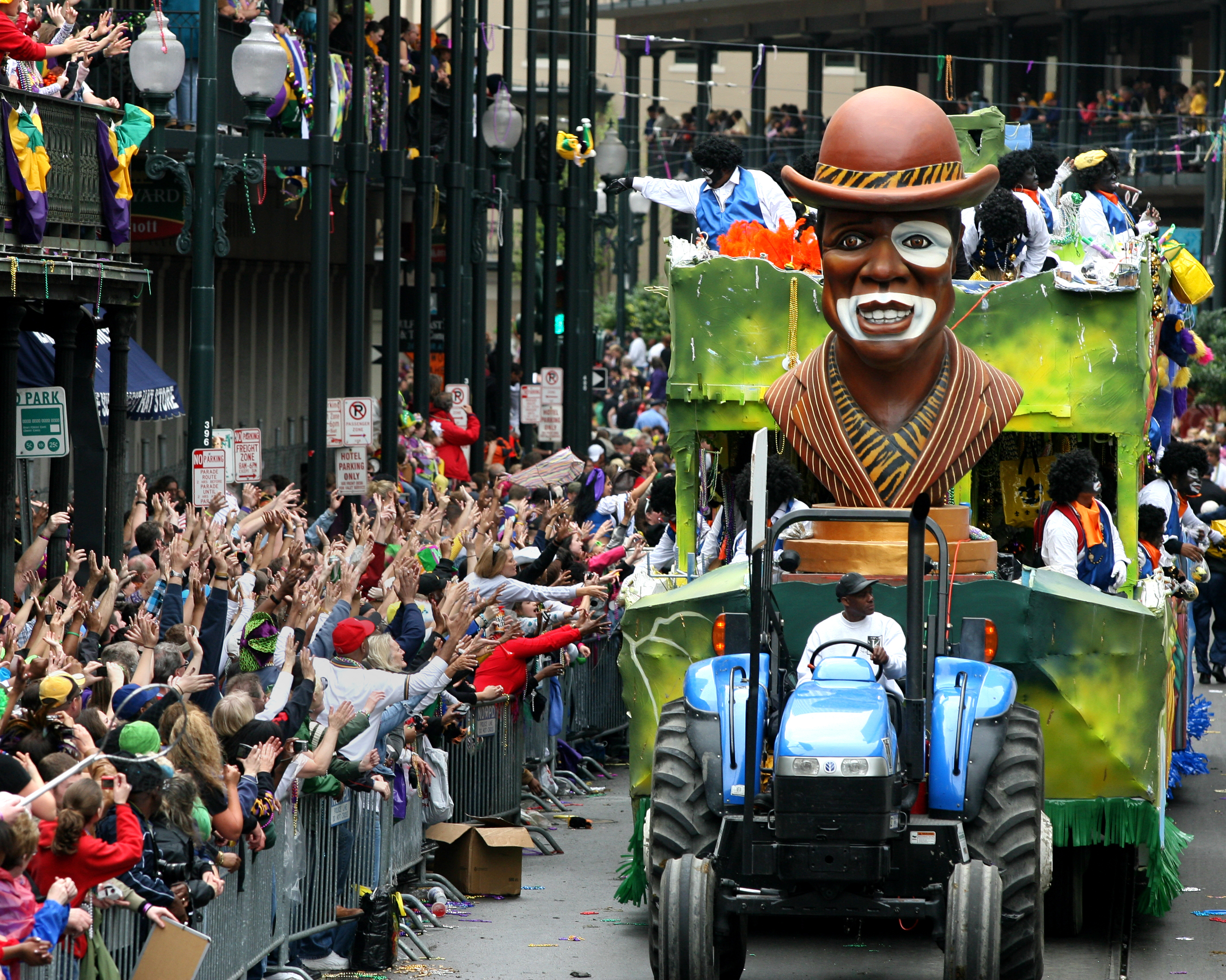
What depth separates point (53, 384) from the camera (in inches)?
634

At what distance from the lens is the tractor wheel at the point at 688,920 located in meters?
8.04

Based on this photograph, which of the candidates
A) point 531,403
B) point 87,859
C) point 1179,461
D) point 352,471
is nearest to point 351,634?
point 87,859

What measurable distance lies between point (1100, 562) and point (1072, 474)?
1.69 feet

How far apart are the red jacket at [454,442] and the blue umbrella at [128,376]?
10.2 feet

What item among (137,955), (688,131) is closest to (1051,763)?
(137,955)

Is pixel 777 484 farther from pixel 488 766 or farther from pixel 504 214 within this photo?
pixel 504 214

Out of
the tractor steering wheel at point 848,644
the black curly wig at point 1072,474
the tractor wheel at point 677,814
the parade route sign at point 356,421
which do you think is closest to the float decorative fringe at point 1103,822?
the tractor steering wheel at point 848,644

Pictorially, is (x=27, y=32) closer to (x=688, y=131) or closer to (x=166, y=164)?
(x=166, y=164)

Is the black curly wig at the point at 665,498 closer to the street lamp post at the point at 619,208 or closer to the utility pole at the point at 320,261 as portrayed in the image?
the utility pole at the point at 320,261

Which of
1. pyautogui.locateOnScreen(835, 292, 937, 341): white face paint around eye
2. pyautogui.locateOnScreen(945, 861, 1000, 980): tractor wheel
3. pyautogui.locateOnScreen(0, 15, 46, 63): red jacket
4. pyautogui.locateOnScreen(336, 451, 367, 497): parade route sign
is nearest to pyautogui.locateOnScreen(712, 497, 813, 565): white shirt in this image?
pyautogui.locateOnScreen(835, 292, 937, 341): white face paint around eye

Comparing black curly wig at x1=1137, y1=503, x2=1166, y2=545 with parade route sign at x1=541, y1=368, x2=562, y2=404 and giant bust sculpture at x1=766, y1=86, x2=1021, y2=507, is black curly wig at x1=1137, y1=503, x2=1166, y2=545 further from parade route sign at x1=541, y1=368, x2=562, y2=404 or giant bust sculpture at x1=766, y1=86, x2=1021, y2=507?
parade route sign at x1=541, y1=368, x2=562, y2=404

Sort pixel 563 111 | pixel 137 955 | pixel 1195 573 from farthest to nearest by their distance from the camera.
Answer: pixel 563 111, pixel 1195 573, pixel 137 955

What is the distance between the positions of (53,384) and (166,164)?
6.25 feet

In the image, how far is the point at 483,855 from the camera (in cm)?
1152
